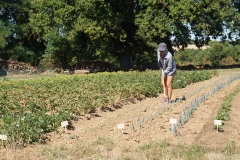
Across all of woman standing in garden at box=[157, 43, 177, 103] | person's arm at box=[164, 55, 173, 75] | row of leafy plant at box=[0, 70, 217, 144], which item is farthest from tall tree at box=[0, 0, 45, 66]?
person's arm at box=[164, 55, 173, 75]

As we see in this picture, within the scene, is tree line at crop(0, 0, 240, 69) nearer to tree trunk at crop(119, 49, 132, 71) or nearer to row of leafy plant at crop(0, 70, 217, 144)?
tree trunk at crop(119, 49, 132, 71)

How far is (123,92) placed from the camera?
11031mm

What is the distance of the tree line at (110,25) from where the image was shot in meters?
25.2

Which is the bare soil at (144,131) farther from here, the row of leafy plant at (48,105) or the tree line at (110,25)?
the tree line at (110,25)

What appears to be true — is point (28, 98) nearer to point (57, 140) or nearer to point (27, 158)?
point (57, 140)

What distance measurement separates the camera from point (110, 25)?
83.0ft

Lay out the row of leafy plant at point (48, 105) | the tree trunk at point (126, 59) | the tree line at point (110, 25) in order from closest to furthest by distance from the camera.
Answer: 1. the row of leafy plant at point (48, 105)
2. the tree line at point (110, 25)
3. the tree trunk at point (126, 59)

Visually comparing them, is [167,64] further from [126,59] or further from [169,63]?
[126,59]

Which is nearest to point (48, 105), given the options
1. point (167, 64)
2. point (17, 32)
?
point (167, 64)

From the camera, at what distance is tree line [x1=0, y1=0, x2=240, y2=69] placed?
993 inches

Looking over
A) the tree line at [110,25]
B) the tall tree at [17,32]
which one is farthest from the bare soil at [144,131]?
the tall tree at [17,32]

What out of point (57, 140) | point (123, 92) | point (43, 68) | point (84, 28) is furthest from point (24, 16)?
point (57, 140)

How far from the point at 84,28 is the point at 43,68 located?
1115 centimetres

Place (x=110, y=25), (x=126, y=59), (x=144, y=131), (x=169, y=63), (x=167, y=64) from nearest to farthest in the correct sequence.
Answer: (x=144, y=131)
(x=169, y=63)
(x=167, y=64)
(x=110, y=25)
(x=126, y=59)
